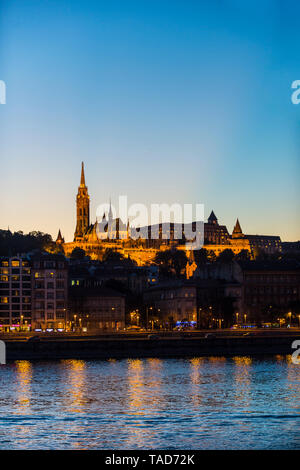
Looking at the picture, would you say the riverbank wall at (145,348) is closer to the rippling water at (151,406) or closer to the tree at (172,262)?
the rippling water at (151,406)

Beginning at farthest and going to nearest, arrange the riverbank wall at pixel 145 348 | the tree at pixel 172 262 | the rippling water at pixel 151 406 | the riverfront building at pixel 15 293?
the tree at pixel 172 262 → the riverfront building at pixel 15 293 → the riverbank wall at pixel 145 348 → the rippling water at pixel 151 406

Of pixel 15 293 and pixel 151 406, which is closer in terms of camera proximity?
pixel 151 406

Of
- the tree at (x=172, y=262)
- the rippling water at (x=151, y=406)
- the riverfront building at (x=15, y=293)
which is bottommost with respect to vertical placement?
the rippling water at (x=151, y=406)

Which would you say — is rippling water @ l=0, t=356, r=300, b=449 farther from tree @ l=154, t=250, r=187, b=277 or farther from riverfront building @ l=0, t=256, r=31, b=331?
tree @ l=154, t=250, r=187, b=277

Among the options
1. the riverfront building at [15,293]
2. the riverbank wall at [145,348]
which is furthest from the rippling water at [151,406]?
the riverfront building at [15,293]

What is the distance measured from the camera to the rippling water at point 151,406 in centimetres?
2858

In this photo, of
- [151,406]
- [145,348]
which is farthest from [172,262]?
[151,406]

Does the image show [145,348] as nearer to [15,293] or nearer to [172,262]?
[15,293]

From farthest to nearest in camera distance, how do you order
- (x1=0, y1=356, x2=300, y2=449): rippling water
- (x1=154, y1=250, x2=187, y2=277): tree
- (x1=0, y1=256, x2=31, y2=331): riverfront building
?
(x1=154, y1=250, x2=187, y2=277): tree
(x1=0, y1=256, x2=31, y2=331): riverfront building
(x1=0, y1=356, x2=300, y2=449): rippling water

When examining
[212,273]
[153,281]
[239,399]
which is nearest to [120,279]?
[153,281]

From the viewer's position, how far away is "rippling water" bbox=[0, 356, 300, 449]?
28578 millimetres

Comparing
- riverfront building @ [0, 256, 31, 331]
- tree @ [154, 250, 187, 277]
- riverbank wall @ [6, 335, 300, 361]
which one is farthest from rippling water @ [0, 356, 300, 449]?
tree @ [154, 250, 187, 277]

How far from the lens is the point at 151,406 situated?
3709cm
